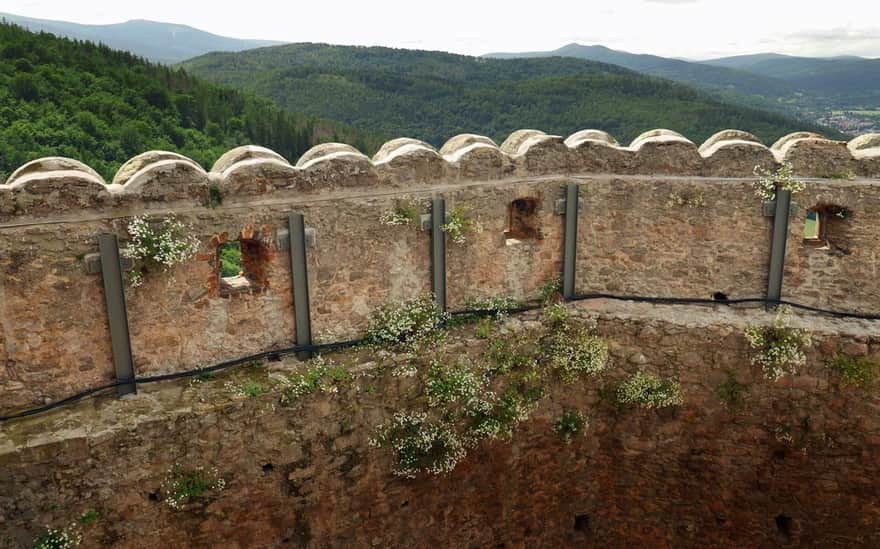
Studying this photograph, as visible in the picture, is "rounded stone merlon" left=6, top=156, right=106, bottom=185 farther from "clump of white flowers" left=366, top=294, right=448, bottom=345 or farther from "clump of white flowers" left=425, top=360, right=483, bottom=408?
"clump of white flowers" left=425, top=360, right=483, bottom=408

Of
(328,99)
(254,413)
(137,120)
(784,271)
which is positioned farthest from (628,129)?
(254,413)

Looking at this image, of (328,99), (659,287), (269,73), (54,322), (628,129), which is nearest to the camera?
(54,322)

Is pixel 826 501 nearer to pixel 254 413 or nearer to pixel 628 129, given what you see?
pixel 254 413

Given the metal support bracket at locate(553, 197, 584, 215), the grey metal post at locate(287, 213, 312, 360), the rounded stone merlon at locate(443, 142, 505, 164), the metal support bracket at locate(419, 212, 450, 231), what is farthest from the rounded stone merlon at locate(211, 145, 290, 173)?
the metal support bracket at locate(553, 197, 584, 215)

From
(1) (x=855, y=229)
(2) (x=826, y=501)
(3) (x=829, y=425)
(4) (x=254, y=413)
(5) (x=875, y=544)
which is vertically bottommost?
(5) (x=875, y=544)

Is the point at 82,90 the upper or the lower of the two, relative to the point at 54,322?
upper

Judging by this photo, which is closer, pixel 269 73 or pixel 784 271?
pixel 784 271

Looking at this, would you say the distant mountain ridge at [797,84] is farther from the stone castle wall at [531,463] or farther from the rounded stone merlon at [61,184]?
the rounded stone merlon at [61,184]

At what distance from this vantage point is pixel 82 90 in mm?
19344

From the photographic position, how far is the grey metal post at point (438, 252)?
7688mm

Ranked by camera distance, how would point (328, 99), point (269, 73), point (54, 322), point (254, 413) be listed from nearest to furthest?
point (54, 322) → point (254, 413) → point (328, 99) → point (269, 73)

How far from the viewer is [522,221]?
8.66 m

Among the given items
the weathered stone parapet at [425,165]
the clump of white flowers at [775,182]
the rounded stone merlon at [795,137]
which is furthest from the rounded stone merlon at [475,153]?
the rounded stone merlon at [795,137]

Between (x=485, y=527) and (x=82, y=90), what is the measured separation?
57.8 feet
